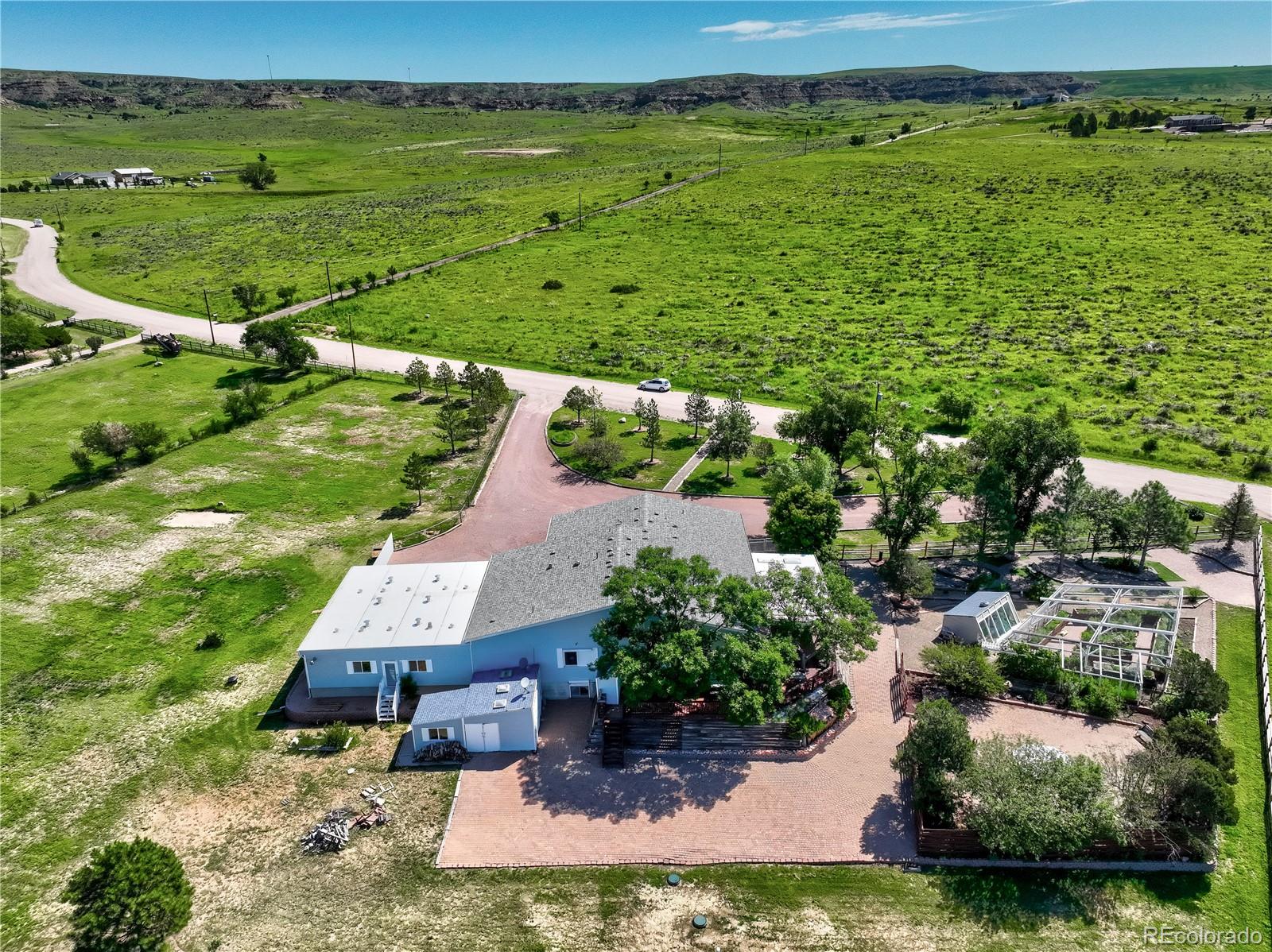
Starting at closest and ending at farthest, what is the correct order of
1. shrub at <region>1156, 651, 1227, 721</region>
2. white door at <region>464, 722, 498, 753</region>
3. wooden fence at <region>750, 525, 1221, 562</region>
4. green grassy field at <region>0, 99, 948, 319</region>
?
shrub at <region>1156, 651, 1227, 721</region> → white door at <region>464, 722, 498, 753</region> → wooden fence at <region>750, 525, 1221, 562</region> → green grassy field at <region>0, 99, 948, 319</region>

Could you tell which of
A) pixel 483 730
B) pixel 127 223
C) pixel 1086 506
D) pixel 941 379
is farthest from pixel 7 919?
pixel 127 223

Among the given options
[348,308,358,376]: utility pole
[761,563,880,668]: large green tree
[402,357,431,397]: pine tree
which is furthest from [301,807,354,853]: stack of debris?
[348,308,358,376]: utility pole

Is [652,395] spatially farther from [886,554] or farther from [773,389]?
[886,554]

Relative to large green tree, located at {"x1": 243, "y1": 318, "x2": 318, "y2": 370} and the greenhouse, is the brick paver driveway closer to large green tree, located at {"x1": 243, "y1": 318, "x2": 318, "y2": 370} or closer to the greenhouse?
the greenhouse

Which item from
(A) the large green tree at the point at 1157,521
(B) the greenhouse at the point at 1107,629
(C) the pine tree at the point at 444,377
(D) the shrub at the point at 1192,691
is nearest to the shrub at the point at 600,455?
(C) the pine tree at the point at 444,377

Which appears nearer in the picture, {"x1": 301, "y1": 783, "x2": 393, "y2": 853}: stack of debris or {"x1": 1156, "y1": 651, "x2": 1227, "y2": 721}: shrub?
{"x1": 301, "y1": 783, "x2": 393, "y2": 853}: stack of debris

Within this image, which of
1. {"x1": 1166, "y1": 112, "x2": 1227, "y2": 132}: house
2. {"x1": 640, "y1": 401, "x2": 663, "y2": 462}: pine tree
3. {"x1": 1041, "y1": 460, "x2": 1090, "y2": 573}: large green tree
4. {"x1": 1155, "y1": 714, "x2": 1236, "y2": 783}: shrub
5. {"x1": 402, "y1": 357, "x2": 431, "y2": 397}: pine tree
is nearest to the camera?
{"x1": 1155, "y1": 714, "x2": 1236, "y2": 783}: shrub

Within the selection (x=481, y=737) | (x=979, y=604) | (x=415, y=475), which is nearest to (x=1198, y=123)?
(x=979, y=604)
